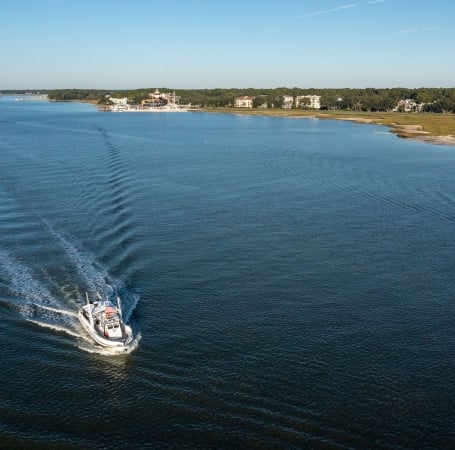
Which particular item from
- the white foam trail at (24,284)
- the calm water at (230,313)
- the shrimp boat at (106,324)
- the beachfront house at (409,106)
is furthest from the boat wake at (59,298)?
the beachfront house at (409,106)

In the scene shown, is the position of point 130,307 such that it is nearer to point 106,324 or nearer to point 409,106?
point 106,324

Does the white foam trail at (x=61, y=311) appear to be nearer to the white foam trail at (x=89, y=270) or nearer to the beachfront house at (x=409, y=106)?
the white foam trail at (x=89, y=270)

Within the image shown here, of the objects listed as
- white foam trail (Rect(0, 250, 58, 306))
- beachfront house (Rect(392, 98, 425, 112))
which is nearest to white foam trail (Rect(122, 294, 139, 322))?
white foam trail (Rect(0, 250, 58, 306))

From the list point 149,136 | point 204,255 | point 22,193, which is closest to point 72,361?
point 204,255

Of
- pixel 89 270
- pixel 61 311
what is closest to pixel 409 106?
pixel 89 270

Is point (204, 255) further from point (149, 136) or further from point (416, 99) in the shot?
point (416, 99)

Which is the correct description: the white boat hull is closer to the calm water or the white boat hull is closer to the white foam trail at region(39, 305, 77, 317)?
the calm water
